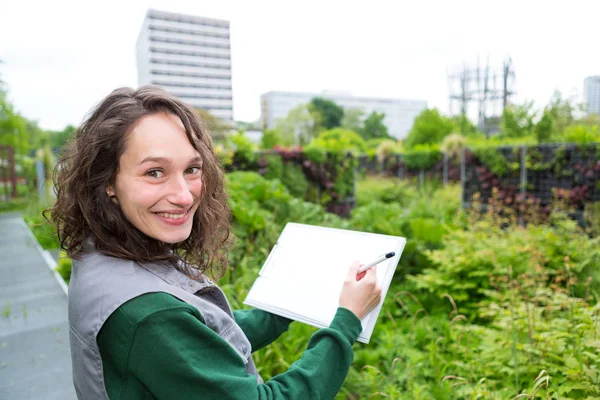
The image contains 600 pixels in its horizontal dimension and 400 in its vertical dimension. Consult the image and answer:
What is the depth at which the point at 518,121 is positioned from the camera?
10.2m

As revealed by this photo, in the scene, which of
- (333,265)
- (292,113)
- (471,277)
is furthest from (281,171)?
(292,113)

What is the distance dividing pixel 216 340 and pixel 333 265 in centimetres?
55

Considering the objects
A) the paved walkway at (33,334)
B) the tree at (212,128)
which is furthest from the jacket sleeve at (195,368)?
the paved walkway at (33,334)

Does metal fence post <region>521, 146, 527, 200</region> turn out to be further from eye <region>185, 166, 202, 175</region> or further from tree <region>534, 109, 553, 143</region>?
eye <region>185, 166, 202, 175</region>

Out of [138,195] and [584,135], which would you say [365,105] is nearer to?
[584,135]

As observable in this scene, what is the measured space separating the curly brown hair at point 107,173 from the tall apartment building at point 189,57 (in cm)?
7932

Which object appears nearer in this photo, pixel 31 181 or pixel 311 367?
pixel 311 367

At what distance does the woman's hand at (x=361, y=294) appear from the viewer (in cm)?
106

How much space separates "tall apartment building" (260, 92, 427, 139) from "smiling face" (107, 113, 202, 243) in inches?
3607

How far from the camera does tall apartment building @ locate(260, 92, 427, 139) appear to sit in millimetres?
100719

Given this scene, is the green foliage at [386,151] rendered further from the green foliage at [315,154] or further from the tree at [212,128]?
the green foliage at [315,154]

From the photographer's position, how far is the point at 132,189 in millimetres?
946

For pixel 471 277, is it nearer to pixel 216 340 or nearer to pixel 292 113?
pixel 216 340

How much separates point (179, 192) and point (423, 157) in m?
12.4
